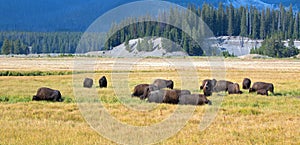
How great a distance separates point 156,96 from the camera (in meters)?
28.1

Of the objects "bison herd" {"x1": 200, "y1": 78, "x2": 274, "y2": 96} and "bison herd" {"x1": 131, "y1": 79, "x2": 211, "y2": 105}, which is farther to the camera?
"bison herd" {"x1": 200, "y1": 78, "x2": 274, "y2": 96}

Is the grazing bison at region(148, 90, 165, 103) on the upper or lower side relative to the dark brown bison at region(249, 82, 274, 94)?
lower

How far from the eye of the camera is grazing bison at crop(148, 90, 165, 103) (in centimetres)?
2783

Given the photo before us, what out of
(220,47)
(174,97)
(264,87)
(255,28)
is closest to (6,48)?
(220,47)

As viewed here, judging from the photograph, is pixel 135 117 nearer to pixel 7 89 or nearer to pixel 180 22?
A: pixel 7 89

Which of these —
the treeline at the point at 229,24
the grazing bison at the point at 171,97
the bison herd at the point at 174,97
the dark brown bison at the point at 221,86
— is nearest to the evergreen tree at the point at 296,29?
the treeline at the point at 229,24

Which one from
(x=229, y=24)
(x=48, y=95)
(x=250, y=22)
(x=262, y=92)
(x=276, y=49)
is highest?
(x=250, y=22)

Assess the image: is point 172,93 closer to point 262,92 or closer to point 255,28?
point 262,92

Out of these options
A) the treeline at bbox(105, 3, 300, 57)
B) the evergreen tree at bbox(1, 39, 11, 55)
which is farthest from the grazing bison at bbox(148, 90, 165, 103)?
the evergreen tree at bbox(1, 39, 11, 55)

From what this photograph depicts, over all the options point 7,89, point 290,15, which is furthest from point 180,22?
point 7,89

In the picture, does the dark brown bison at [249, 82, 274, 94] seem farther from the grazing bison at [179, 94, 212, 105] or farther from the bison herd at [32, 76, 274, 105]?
the grazing bison at [179, 94, 212, 105]

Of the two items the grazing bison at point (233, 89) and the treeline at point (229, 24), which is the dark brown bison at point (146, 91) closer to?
the grazing bison at point (233, 89)

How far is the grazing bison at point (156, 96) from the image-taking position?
2783cm

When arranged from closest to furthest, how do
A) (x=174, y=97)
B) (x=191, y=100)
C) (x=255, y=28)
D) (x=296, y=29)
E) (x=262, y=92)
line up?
1. (x=191, y=100)
2. (x=174, y=97)
3. (x=262, y=92)
4. (x=296, y=29)
5. (x=255, y=28)
